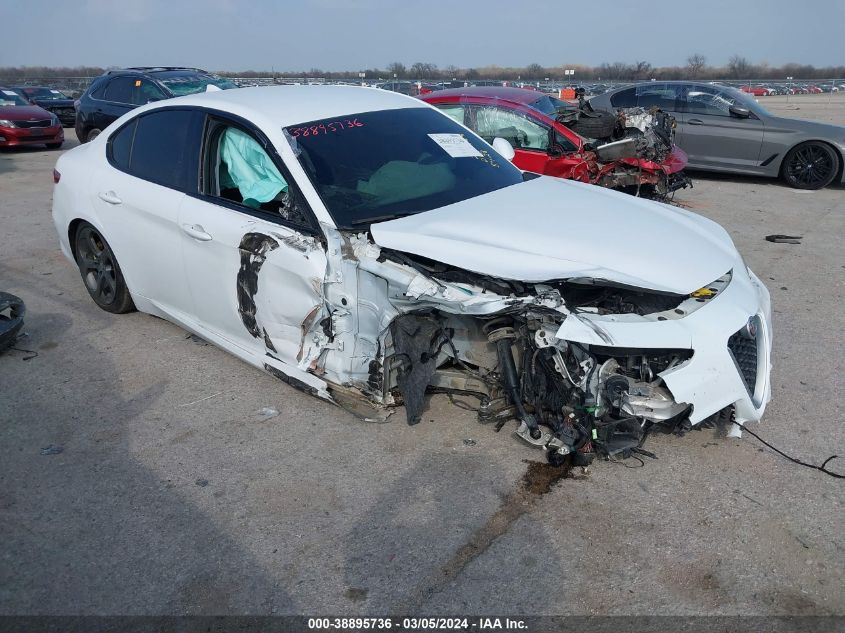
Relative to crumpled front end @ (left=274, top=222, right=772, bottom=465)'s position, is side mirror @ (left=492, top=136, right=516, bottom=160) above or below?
above

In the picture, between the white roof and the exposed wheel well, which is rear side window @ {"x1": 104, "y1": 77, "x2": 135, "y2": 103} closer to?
the exposed wheel well

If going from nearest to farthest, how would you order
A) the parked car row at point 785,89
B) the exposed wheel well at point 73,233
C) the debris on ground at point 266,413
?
the debris on ground at point 266,413, the exposed wheel well at point 73,233, the parked car row at point 785,89

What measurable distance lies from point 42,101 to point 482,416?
69.8ft

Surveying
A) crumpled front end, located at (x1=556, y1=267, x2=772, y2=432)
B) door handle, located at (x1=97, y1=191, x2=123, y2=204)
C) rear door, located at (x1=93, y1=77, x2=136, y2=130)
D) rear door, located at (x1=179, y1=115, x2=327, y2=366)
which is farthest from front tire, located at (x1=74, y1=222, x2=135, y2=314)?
rear door, located at (x1=93, y1=77, x2=136, y2=130)

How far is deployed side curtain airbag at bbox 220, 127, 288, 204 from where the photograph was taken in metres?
4.04

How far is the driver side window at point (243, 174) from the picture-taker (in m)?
3.96

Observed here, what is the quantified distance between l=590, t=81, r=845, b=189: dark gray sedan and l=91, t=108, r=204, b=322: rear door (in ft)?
27.9

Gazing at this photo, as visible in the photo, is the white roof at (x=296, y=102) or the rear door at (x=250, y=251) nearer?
the rear door at (x=250, y=251)

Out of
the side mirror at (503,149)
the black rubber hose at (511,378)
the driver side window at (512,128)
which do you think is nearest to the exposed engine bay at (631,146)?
the driver side window at (512,128)

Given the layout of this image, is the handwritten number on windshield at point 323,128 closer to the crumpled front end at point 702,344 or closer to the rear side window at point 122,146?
the rear side window at point 122,146

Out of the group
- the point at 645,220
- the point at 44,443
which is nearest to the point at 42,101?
the point at 44,443

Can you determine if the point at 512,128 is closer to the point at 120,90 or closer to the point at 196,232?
the point at 196,232

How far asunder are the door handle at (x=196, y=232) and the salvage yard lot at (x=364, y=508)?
93 centimetres

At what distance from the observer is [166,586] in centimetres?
270
